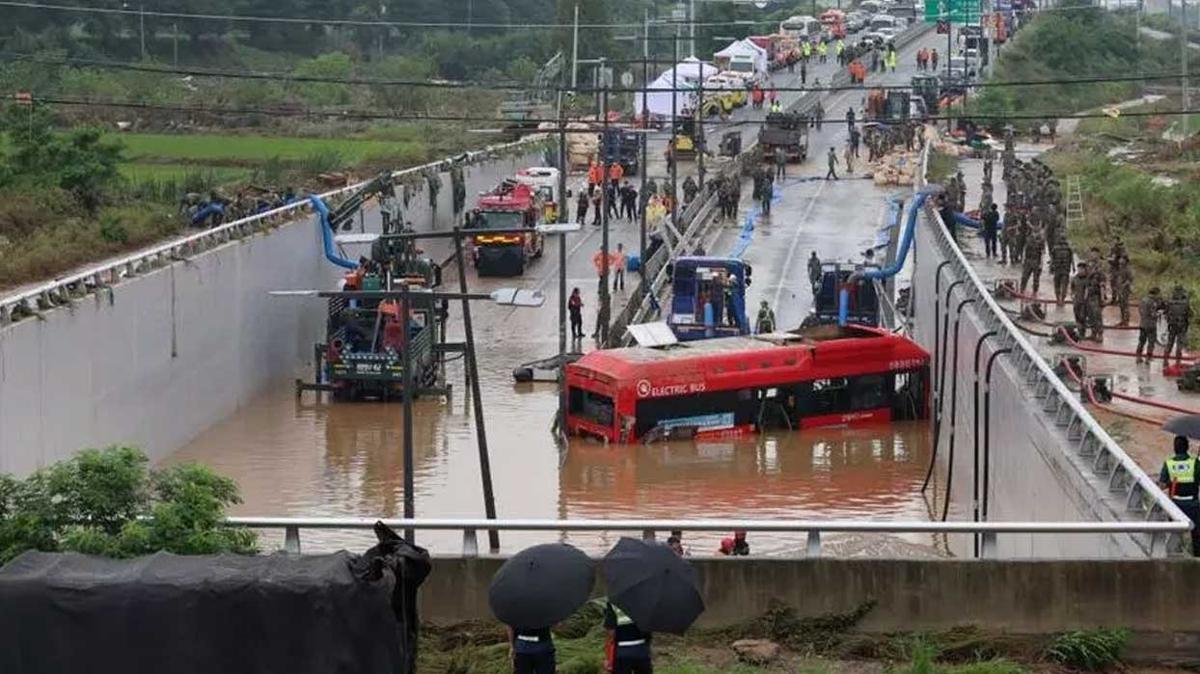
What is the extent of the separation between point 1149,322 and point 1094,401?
3.56m

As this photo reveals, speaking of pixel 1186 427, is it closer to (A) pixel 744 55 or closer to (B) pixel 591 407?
(B) pixel 591 407

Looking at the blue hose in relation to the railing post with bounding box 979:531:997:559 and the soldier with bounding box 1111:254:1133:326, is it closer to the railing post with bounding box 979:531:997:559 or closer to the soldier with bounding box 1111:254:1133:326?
the soldier with bounding box 1111:254:1133:326

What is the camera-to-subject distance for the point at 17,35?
10512cm

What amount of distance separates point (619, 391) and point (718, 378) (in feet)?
6.36

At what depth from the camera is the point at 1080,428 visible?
84.2 ft

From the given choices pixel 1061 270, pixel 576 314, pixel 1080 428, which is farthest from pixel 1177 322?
pixel 576 314

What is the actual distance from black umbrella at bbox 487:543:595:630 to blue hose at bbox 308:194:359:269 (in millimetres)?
42146

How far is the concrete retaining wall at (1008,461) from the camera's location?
22.3 m

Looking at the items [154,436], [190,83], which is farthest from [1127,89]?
[154,436]

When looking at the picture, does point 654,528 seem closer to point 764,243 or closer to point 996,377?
point 996,377

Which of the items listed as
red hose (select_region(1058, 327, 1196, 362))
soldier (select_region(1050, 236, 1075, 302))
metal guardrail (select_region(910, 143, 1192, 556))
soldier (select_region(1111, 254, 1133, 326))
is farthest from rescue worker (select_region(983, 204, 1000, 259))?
red hose (select_region(1058, 327, 1196, 362))

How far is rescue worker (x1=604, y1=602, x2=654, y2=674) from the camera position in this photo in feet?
39.2

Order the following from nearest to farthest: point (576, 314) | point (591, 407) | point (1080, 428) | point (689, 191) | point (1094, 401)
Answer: point (1080, 428) < point (1094, 401) < point (591, 407) < point (576, 314) < point (689, 191)

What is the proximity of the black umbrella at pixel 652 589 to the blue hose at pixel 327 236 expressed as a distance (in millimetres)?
42301
